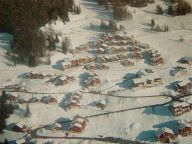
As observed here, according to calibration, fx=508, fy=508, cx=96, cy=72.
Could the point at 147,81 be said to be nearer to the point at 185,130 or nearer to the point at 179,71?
the point at 179,71

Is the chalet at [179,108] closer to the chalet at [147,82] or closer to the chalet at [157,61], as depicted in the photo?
the chalet at [147,82]

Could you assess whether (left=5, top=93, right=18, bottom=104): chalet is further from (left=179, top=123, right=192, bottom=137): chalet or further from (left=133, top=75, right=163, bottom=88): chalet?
(left=179, top=123, right=192, bottom=137): chalet

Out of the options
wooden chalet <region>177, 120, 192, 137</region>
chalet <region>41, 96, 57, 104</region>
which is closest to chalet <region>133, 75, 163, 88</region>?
chalet <region>41, 96, 57, 104</region>

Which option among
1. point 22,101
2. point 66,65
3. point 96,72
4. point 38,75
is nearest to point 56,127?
point 22,101

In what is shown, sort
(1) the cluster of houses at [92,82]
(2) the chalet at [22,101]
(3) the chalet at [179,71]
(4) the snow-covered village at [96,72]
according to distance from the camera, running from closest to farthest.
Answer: (4) the snow-covered village at [96,72], (2) the chalet at [22,101], (1) the cluster of houses at [92,82], (3) the chalet at [179,71]

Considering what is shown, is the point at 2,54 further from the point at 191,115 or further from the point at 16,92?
the point at 191,115

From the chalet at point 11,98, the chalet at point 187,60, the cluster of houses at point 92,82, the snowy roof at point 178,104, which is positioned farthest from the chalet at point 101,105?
the chalet at point 187,60
